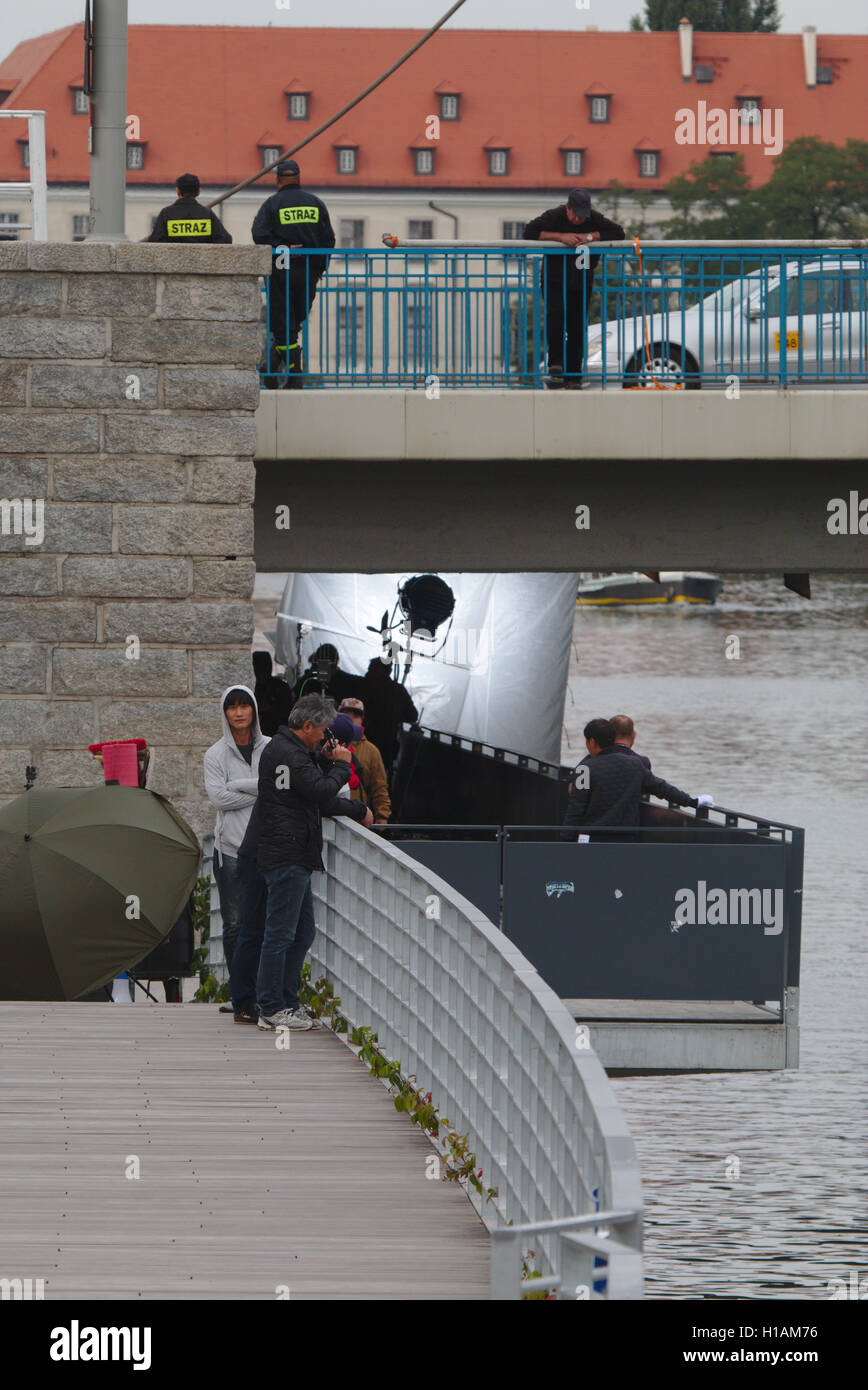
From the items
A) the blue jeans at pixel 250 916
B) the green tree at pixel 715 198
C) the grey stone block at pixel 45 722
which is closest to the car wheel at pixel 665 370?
the grey stone block at pixel 45 722

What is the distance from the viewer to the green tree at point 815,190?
8625 cm

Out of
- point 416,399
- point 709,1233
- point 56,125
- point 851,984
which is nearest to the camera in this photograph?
point 416,399

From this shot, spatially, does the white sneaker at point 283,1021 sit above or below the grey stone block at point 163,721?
below

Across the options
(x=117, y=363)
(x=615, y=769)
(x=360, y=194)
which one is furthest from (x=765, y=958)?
(x=360, y=194)

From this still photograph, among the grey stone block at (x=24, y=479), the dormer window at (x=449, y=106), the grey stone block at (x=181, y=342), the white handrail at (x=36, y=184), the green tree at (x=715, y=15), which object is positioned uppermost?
the green tree at (x=715, y=15)

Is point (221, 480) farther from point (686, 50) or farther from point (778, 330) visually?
point (686, 50)

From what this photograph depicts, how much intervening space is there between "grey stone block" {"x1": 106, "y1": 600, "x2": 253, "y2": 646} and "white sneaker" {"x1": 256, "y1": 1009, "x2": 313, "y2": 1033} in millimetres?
3193

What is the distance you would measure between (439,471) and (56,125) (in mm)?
95908

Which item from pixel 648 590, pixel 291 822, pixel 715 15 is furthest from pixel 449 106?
pixel 291 822

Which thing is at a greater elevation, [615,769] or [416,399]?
[416,399]

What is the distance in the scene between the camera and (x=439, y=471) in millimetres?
15039

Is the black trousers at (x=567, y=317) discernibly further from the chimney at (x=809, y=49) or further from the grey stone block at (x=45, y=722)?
the chimney at (x=809, y=49)

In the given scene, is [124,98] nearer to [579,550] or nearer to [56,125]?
[579,550]

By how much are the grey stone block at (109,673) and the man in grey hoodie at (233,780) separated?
7.04ft
